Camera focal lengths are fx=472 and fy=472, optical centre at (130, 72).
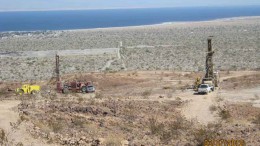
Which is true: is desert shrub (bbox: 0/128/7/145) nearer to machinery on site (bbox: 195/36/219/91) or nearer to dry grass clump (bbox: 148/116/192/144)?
dry grass clump (bbox: 148/116/192/144)

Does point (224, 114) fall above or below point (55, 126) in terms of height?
below

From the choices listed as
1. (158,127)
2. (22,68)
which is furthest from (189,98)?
(22,68)

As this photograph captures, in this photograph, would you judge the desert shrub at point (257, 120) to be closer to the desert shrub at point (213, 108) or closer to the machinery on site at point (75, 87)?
the desert shrub at point (213, 108)

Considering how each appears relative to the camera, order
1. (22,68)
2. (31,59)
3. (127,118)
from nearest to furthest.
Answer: (127,118) < (22,68) < (31,59)

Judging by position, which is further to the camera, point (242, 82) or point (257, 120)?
point (242, 82)

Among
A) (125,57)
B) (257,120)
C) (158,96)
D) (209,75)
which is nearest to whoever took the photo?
(257,120)

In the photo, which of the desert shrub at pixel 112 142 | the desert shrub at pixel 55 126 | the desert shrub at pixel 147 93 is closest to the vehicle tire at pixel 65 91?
the desert shrub at pixel 147 93

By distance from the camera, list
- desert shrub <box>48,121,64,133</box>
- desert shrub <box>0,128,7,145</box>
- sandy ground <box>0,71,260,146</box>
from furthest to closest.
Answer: sandy ground <box>0,71,260,146</box>
desert shrub <box>48,121,64,133</box>
desert shrub <box>0,128,7,145</box>

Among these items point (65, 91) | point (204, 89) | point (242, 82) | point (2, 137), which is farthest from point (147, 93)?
point (2, 137)

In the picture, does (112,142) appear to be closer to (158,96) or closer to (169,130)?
(169,130)

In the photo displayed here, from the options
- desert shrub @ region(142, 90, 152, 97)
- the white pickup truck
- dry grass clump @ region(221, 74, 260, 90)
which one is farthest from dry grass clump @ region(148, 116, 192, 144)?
dry grass clump @ region(221, 74, 260, 90)

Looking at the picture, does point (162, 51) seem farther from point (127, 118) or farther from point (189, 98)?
point (127, 118)
